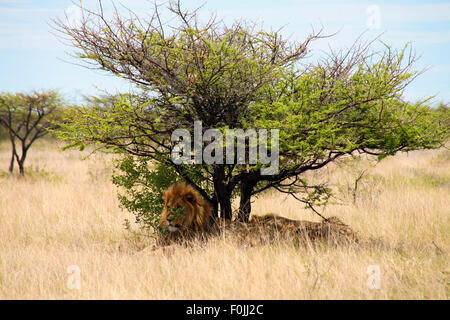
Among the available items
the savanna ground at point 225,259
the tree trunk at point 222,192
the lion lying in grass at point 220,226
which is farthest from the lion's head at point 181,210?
the tree trunk at point 222,192

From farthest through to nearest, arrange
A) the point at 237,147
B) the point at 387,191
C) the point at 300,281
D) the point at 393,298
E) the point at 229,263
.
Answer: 1. the point at 387,191
2. the point at 237,147
3. the point at 229,263
4. the point at 300,281
5. the point at 393,298

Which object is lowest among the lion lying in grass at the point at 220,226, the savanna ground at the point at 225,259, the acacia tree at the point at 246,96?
the savanna ground at the point at 225,259

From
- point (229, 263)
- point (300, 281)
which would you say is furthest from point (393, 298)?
point (229, 263)

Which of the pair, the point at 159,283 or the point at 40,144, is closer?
the point at 159,283

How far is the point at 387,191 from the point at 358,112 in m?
5.89

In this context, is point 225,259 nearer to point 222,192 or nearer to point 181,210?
point 181,210

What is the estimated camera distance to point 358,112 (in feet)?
20.1

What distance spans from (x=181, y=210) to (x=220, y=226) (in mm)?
717

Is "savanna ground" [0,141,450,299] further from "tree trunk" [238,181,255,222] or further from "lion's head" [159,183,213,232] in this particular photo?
"tree trunk" [238,181,255,222]

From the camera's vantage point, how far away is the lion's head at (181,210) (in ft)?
18.7

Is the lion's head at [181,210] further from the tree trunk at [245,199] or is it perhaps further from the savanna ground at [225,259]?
the tree trunk at [245,199]

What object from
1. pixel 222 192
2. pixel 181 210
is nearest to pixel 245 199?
pixel 222 192

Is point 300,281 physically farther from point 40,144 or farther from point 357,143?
point 40,144

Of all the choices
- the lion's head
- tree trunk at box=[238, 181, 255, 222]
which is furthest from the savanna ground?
tree trunk at box=[238, 181, 255, 222]
